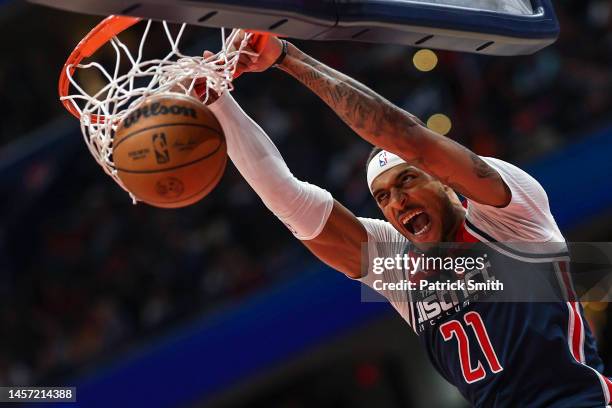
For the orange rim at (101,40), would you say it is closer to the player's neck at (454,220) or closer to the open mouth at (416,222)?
the open mouth at (416,222)

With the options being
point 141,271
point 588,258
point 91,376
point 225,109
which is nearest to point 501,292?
point 225,109

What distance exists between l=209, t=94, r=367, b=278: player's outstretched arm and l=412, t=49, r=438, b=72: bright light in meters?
4.86

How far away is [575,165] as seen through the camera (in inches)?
295

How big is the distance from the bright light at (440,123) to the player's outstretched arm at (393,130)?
4.70 m

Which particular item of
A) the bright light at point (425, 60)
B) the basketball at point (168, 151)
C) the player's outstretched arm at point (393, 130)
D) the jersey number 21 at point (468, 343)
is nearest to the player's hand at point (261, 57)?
the player's outstretched arm at point (393, 130)

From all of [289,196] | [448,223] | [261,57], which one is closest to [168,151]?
[261,57]

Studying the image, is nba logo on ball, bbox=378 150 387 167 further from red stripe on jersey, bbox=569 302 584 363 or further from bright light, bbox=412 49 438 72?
bright light, bbox=412 49 438 72

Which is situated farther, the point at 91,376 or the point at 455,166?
the point at 91,376

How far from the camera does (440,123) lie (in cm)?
823

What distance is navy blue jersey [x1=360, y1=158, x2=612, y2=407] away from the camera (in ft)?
11.6

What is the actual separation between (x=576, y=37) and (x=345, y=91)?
18.4ft

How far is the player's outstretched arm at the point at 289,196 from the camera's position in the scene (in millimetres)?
3765

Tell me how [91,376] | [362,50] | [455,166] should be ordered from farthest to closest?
[362,50] < [91,376] < [455,166]

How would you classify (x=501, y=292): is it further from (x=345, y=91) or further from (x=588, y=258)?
(x=588, y=258)
